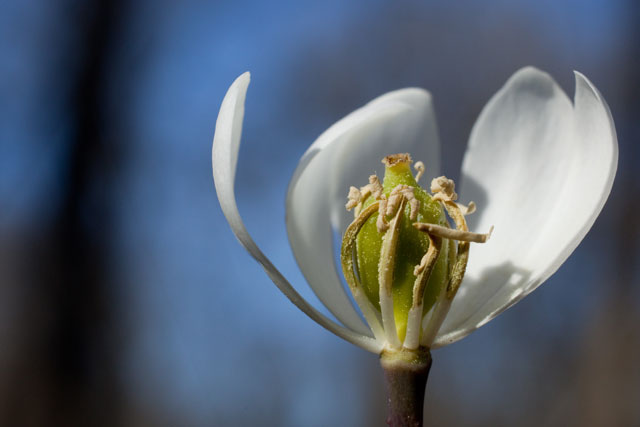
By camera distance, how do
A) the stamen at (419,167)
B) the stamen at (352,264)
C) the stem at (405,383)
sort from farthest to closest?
the stamen at (419,167) < the stamen at (352,264) < the stem at (405,383)

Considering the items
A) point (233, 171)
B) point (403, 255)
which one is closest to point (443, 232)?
point (403, 255)

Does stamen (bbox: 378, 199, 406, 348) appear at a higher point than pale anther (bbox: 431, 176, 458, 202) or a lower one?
lower

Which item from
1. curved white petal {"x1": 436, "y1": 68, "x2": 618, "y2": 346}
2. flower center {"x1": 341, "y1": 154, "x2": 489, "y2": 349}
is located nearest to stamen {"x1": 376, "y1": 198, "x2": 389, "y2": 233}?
flower center {"x1": 341, "y1": 154, "x2": 489, "y2": 349}

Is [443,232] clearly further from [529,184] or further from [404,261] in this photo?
[529,184]

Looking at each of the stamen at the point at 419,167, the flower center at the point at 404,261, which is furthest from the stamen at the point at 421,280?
the stamen at the point at 419,167

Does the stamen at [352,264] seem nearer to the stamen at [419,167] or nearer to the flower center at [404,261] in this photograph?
the flower center at [404,261]

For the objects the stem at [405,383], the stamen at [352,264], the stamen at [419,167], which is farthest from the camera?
the stamen at [419,167]

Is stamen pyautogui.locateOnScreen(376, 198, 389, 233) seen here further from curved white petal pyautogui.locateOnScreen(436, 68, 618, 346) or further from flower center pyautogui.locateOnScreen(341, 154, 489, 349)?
curved white petal pyautogui.locateOnScreen(436, 68, 618, 346)
